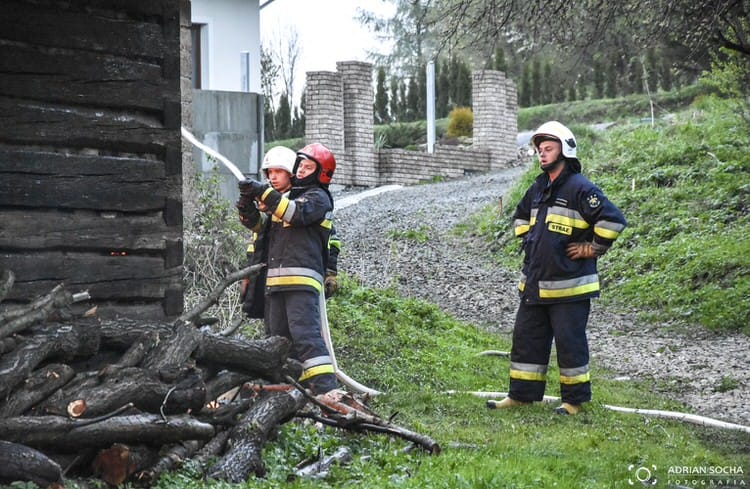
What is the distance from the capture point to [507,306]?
14.3 metres

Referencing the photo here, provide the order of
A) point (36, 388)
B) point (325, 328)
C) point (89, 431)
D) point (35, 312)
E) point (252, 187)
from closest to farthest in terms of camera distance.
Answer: point (89, 431), point (36, 388), point (35, 312), point (252, 187), point (325, 328)

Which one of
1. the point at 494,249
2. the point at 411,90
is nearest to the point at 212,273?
the point at 494,249

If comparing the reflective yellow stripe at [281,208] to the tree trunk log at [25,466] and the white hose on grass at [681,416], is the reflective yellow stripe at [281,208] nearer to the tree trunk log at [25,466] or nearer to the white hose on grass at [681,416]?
the white hose on grass at [681,416]

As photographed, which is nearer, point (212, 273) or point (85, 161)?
point (85, 161)

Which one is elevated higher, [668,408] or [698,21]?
[698,21]

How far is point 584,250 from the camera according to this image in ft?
26.5

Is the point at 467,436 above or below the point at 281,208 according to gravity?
below

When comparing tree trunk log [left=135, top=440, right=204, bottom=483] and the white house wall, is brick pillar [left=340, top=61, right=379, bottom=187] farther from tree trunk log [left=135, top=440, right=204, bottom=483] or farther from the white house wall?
tree trunk log [left=135, top=440, right=204, bottom=483]

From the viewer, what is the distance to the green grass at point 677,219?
13.5 meters

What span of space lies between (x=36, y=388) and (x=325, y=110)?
21448mm

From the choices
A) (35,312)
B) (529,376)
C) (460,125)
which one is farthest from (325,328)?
(460,125)

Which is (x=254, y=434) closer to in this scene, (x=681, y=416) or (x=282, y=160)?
(x=282, y=160)

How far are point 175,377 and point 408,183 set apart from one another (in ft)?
74.1

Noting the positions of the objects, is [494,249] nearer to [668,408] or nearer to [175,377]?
[668,408]
